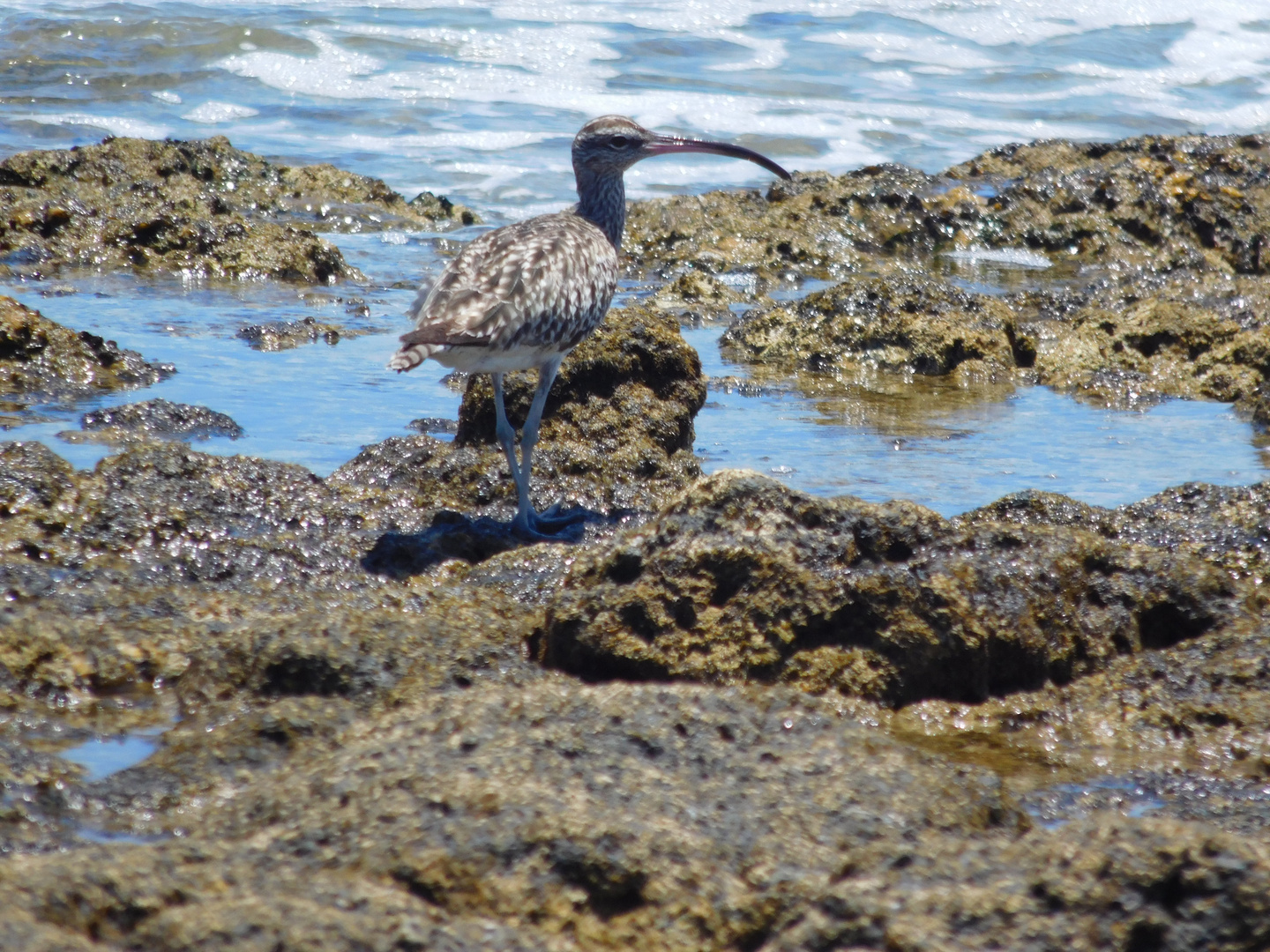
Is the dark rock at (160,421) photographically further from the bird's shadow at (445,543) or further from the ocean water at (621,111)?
the bird's shadow at (445,543)

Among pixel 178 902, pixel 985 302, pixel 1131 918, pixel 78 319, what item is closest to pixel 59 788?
pixel 178 902

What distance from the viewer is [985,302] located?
32.1 feet

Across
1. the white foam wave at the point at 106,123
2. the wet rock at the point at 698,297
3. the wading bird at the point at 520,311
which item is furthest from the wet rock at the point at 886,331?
the white foam wave at the point at 106,123

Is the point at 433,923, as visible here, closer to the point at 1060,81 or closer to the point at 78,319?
the point at 78,319

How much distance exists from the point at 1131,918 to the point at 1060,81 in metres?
22.1

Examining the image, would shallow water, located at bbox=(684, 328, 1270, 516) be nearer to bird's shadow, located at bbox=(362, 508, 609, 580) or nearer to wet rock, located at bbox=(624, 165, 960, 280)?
bird's shadow, located at bbox=(362, 508, 609, 580)

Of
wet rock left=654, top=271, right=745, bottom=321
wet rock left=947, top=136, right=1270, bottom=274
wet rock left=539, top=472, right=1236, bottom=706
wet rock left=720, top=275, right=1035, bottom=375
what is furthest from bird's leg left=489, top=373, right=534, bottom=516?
wet rock left=947, top=136, right=1270, bottom=274

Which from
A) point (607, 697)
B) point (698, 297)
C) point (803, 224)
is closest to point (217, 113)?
point (803, 224)

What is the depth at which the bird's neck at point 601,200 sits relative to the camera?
7.60 metres

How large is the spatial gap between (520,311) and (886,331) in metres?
Answer: 4.22

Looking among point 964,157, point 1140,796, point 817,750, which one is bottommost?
point 1140,796

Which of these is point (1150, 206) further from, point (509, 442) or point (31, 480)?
point (31, 480)

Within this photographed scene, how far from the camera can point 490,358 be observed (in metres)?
5.79

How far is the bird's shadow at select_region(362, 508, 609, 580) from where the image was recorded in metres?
5.32
